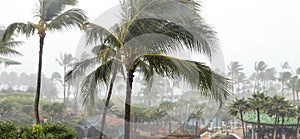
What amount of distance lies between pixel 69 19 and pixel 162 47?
4.38 meters

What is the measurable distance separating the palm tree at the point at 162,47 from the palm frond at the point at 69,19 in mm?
3069

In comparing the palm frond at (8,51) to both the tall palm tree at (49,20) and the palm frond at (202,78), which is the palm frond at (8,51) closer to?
the tall palm tree at (49,20)

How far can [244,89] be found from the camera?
5294 centimetres

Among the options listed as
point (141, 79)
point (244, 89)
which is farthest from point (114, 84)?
point (244, 89)

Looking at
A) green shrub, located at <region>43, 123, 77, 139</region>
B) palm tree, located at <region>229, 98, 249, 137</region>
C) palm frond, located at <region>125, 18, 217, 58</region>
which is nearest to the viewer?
palm frond, located at <region>125, 18, 217, 58</region>

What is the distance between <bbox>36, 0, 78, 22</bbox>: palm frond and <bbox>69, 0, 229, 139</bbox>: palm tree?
3.56 metres

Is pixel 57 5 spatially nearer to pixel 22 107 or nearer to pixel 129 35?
pixel 129 35

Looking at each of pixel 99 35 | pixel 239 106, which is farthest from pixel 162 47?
pixel 239 106

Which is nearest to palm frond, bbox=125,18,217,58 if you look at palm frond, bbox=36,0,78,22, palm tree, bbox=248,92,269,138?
palm frond, bbox=36,0,78,22

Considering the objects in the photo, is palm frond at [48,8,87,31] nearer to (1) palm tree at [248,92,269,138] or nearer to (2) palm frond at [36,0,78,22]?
(2) palm frond at [36,0,78,22]

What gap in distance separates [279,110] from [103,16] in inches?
669

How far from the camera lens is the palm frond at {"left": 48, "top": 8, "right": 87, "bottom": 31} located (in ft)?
27.8

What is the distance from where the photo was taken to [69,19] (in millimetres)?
8617

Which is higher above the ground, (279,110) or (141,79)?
(141,79)
